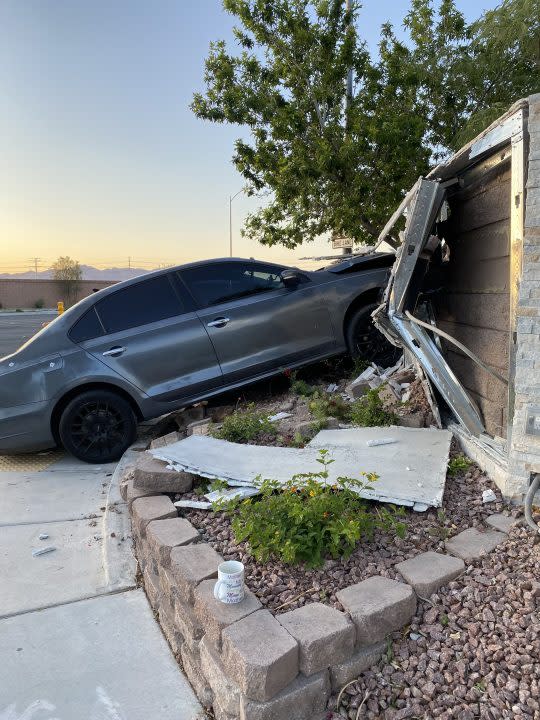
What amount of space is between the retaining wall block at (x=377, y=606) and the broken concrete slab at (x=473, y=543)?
17.9 inches

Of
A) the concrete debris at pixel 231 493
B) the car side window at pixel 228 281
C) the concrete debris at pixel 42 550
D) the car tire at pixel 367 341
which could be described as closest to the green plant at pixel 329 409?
the car tire at pixel 367 341

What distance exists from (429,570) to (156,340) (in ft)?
11.9

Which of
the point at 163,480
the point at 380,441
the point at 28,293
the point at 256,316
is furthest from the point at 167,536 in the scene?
the point at 28,293

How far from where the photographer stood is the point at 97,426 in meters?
5.16

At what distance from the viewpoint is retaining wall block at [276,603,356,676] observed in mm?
2006

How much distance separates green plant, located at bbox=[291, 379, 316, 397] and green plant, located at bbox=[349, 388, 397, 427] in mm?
969

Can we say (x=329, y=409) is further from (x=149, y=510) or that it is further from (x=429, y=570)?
(x=429, y=570)

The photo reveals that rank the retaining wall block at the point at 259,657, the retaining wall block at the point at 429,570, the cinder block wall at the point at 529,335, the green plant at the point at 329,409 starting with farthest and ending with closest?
the green plant at the point at 329,409
the cinder block wall at the point at 529,335
the retaining wall block at the point at 429,570
the retaining wall block at the point at 259,657

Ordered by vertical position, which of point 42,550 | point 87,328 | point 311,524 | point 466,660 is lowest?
point 42,550

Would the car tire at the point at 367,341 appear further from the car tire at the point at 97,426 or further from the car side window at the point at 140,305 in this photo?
the car tire at the point at 97,426

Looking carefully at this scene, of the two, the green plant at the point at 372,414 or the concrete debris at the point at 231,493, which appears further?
the green plant at the point at 372,414

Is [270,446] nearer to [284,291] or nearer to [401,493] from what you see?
[401,493]

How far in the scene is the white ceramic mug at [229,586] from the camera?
2.24 m

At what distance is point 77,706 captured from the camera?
86.7 inches
